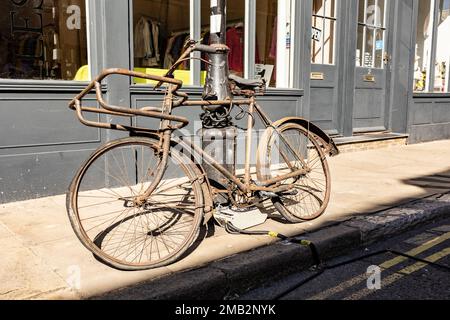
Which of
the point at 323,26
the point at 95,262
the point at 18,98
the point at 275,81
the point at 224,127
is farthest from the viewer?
the point at 323,26

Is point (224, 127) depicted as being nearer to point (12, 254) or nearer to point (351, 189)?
point (12, 254)

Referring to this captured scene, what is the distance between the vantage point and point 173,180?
13.5 feet

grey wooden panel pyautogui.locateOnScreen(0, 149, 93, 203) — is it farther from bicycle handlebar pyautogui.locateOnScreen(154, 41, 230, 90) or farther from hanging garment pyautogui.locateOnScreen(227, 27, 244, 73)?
hanging garment pyautogui.locateOnScreen(227, 27, 244, 73)

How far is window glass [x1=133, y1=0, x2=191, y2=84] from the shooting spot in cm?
609

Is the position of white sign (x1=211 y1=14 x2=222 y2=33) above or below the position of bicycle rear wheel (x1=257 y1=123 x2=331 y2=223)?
above

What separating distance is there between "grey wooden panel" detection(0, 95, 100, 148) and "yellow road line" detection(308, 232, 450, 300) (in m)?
3.30

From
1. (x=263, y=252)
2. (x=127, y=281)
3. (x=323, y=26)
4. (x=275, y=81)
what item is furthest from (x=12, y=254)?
(x=323, y=26)

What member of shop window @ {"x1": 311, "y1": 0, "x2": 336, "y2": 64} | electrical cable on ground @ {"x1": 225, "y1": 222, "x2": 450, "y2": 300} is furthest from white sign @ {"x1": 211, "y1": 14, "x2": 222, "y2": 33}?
shop window @ {"x1": 311, "y1": 0, "x2": 336, "y2": 64}

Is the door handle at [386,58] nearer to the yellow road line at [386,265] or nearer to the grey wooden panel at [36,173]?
the yellow road line at [386,265]

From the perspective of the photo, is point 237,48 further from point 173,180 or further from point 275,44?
point 173,180

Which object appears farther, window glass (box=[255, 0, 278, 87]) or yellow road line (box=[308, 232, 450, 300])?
window glass (box=[255, 0, 278, 87])

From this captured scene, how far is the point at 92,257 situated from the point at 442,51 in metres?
10.3

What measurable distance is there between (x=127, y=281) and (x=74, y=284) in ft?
1.06
